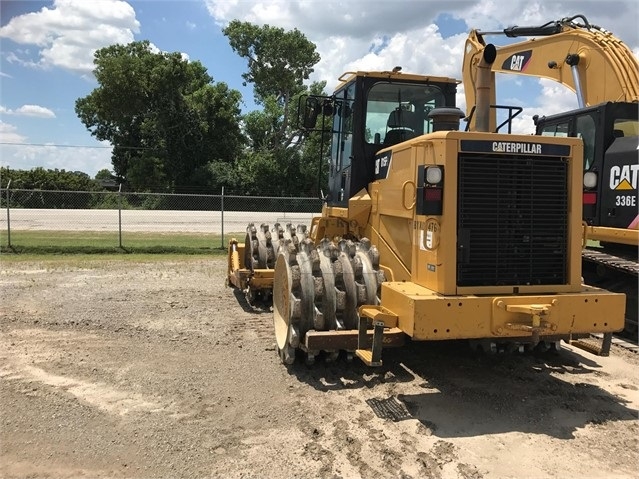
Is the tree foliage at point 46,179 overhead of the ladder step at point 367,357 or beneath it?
overhead

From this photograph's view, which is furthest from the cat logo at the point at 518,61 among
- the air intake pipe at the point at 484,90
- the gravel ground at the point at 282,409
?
the gravel ground at the point at 282,409

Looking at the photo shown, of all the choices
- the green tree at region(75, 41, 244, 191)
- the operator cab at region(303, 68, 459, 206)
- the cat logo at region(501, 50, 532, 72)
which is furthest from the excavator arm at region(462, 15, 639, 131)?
the green tree at region(75, 41, 244, 191)

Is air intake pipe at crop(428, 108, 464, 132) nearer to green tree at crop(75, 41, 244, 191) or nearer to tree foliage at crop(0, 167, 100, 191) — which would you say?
green tree at crop(75, 41, 244, 191)

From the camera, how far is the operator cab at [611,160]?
7105 mm

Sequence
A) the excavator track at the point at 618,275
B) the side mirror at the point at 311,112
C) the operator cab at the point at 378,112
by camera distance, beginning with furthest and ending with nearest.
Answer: the excavator track at the point at 618,275
the side mirror at the point at 311,112
the operator cab at the point at 378,112

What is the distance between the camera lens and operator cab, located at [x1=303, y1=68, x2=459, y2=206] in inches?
247

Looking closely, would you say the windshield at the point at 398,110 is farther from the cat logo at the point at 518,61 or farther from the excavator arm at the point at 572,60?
the cat logo at the point at 518,61

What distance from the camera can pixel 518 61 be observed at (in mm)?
9805

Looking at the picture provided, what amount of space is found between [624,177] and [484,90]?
3.11 metres

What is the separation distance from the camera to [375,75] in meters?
6.25

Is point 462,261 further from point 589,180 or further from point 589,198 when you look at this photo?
point 589,198

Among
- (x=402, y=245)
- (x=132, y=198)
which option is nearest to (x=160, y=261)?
(x=402, y=245)

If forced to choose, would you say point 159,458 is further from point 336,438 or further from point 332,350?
point 332,350

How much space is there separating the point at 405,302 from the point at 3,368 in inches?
159
